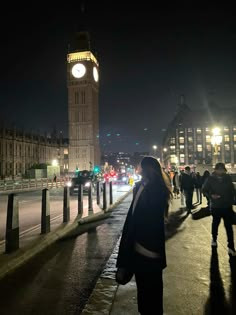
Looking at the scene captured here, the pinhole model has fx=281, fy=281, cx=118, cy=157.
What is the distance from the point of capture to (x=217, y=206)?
5836 millimetres

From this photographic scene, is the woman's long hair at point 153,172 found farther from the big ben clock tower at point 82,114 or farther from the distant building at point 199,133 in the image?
the distant building at point 199,133

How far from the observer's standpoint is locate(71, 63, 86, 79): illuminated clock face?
4061 inches

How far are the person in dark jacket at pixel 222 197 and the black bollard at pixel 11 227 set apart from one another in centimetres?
411

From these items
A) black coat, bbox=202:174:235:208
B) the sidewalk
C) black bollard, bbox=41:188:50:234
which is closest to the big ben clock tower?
black bollard, bbox=41:188:50:234

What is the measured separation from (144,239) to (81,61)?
110m

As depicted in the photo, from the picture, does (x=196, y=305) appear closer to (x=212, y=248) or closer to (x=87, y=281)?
(x=87, y=281)

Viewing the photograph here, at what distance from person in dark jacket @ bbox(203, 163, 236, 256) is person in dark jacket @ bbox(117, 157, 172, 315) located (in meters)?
3.35

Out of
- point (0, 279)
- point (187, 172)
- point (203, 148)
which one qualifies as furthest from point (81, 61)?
point (0, 279)

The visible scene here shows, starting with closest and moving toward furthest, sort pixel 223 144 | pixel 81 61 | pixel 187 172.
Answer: pixel 187 172
pixel 81 61
pixel 223 144

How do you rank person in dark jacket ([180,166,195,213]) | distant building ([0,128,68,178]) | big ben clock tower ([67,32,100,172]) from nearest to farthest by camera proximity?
person in dark jacket ([180,166,195,213]), distant building ([0,128,68,178]), big ben clock tower ([67,32,100,172])

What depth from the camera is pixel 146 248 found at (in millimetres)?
2764

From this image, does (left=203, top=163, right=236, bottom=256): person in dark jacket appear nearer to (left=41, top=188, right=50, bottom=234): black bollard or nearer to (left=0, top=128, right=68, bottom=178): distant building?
(left=41, top=188, right=50, bottom=234): black bollard

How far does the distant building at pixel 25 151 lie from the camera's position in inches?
3120

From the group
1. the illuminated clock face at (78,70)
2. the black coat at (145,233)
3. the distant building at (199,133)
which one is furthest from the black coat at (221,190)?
the distant building at (199,133)
